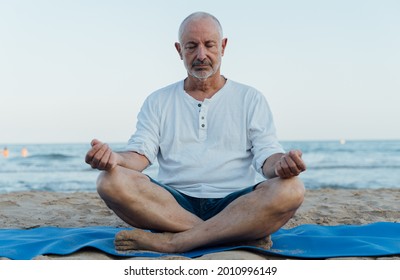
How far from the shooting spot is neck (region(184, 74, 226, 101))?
11.1ft

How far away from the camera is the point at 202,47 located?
10.7 ft

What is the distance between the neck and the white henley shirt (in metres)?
0.04

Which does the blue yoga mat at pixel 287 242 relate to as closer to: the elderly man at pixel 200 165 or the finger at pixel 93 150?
the elderly man at pixel 200 165

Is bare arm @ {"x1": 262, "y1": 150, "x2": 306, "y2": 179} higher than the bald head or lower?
lower

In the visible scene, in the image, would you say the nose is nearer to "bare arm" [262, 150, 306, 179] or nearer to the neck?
the neck

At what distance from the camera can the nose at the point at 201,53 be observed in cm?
325

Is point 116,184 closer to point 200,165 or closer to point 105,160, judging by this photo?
point 105,160

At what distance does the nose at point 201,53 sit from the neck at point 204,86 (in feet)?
0.52

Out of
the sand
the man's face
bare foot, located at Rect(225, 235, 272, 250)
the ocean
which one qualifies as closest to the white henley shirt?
the man's face

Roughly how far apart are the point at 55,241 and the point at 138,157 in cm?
68

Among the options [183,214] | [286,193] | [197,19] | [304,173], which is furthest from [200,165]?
[304,173]

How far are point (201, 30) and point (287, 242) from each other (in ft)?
4.42

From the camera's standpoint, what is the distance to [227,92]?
340 cm

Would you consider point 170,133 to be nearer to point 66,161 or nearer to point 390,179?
point 390,179
